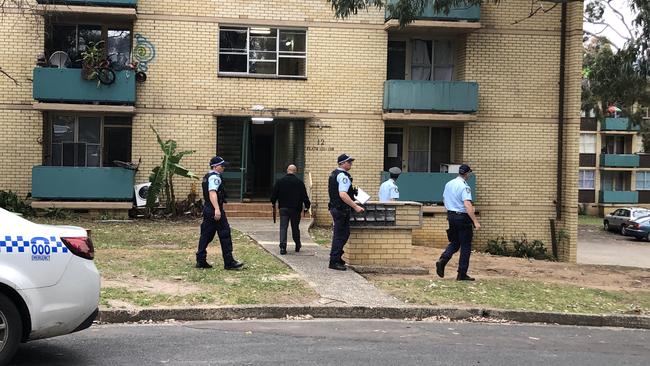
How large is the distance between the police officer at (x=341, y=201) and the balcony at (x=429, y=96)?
923 cm

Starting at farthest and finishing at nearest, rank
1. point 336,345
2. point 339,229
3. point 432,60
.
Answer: point 432,60 < point 339,229 < point 336,345

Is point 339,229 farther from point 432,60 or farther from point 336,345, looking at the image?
point 432,60

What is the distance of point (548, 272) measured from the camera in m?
12.4

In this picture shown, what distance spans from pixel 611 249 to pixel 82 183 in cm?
2391

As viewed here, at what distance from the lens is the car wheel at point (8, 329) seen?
5.15 m

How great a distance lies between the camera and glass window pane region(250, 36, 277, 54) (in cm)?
1920

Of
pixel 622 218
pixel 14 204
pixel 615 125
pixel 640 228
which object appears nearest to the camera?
pixel 14 204

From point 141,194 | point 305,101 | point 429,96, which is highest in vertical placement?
point 429,96

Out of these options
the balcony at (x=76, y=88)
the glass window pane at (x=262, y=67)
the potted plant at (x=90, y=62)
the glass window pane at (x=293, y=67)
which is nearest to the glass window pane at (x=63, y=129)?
the balcony at (x=76, y=88)

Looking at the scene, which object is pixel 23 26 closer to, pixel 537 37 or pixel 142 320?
pixel 142 320

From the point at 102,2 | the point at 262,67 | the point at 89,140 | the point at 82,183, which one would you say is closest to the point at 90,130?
the point at 89,140

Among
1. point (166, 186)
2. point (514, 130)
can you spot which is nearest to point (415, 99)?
point (514, 130)

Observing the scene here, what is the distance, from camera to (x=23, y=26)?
18.1 m

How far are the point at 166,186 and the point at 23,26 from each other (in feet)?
19.5
